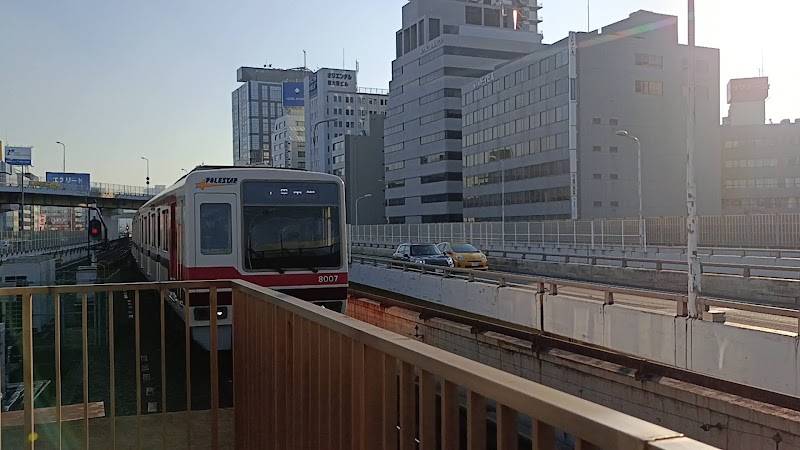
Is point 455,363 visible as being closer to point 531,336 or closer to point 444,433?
point 444,433

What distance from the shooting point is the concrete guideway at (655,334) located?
10.3 meters

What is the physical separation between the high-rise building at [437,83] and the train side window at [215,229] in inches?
3625

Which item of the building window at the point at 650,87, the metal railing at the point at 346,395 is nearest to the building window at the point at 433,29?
the building window at the point at 650,87

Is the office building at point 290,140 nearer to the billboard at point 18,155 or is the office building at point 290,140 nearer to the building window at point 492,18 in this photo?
the building window at point 492,18

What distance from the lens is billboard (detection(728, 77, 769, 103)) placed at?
5022 inches

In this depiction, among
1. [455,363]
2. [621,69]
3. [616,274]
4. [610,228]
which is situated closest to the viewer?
[455,363]

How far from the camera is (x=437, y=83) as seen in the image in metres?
104

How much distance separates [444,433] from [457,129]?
104m

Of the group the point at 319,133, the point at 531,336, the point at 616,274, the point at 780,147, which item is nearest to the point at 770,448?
the point at 531,336

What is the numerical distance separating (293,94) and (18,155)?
92.3 metres

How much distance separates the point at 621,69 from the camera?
76812 mm

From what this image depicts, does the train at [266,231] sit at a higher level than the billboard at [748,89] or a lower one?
lower

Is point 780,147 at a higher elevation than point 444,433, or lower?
higher

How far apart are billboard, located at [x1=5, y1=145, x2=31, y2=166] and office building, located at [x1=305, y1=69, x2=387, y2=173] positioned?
5998cm
